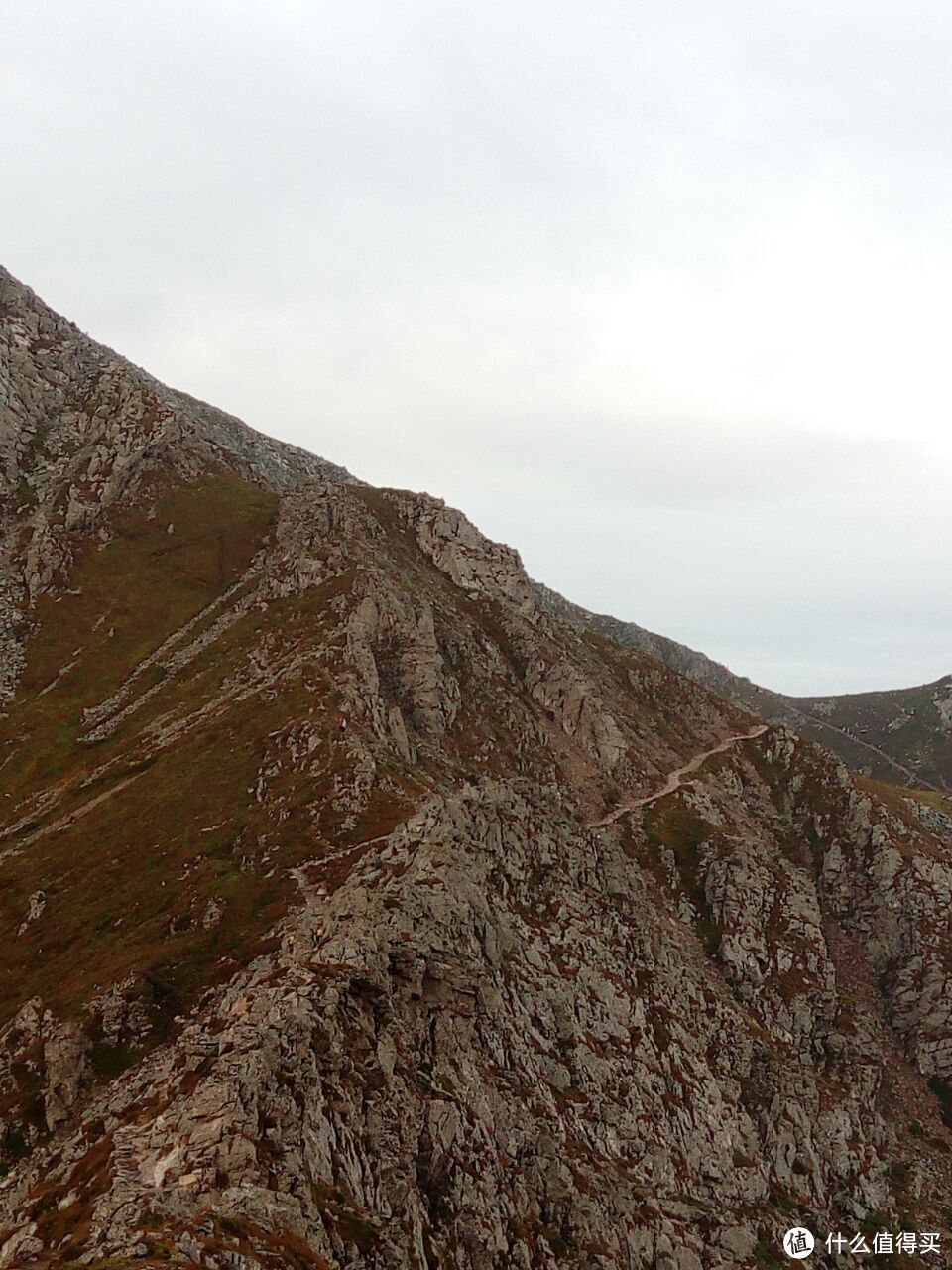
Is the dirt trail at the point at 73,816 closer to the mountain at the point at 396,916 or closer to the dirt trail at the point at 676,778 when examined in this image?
the mountain at the point at 396,916

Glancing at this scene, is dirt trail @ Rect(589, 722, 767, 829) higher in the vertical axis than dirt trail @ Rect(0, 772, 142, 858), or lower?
higher

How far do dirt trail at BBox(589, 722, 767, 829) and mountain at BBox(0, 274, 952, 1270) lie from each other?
4.19 ft

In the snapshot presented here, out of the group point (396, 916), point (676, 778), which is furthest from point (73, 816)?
point (676, 778)

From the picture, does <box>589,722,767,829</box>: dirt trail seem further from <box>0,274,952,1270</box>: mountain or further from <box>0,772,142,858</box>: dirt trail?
<box>0,772,142,858</box>: dirt trail

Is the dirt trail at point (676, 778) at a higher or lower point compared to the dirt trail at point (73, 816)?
higher

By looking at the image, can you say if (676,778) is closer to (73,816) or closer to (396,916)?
(73,816)

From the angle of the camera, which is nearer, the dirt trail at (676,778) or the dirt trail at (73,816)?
the dirt trail at (73,816)

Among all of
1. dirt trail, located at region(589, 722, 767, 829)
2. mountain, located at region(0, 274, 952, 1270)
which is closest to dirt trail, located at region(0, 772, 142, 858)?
mountain, located at region(0, 274, 952, 1270)

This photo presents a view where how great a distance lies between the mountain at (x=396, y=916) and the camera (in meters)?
48.2

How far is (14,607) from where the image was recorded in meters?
149

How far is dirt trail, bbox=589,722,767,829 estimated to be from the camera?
134 metres

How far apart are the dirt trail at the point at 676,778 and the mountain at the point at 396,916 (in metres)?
1.28

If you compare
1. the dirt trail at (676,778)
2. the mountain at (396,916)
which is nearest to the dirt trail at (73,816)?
the mountain at (396,916)

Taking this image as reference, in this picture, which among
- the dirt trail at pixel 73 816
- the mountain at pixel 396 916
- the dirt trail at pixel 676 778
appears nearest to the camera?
the mountain at pixel 396 916
